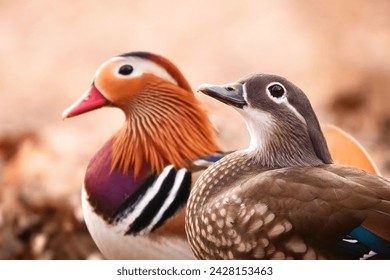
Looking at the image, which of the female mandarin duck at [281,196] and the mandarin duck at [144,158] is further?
the mandarin duck at [144,158]

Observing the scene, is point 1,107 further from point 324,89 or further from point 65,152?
point 324,89

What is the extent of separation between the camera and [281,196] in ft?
3.52

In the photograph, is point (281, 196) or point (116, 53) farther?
point (116, 53)

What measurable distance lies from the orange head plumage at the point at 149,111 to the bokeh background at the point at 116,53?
0.16 feet

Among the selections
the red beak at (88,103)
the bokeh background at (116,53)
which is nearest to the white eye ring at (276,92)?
the bokeh background at (116,53)

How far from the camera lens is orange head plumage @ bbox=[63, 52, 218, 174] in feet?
4.22

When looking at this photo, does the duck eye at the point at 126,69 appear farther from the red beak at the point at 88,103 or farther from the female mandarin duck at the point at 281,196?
the female mandarin duck at the point at 281,196

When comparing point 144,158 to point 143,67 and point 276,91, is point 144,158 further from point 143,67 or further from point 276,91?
point 276,91

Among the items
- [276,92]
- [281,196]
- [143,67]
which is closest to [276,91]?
[276,92]

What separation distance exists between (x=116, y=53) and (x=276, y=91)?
38cm

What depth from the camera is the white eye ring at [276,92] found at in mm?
1137

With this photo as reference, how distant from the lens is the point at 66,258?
1.36 m
